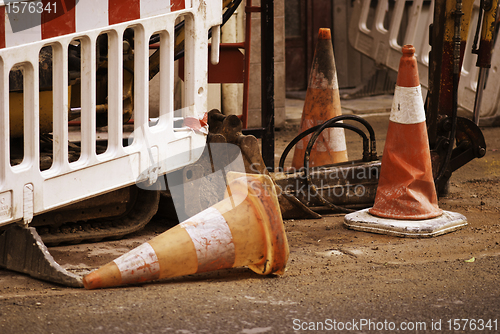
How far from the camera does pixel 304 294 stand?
2910 mm

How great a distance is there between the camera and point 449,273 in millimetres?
3227

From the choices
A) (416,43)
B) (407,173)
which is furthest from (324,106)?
(416,43)

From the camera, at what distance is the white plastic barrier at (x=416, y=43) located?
7.83 meters

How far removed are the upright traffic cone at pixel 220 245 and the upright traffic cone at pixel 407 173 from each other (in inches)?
45.6

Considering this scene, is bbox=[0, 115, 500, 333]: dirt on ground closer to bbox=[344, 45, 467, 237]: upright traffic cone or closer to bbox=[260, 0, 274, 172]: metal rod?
bbox=[344, 45, 467, 237]: upright traffic cone

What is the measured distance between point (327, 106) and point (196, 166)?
5.61ft

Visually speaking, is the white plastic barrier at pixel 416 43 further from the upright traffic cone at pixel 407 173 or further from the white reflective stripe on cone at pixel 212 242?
the white reflective stripe on cone at pixel 212 242

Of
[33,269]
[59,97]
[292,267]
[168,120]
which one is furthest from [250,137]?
[33,269]

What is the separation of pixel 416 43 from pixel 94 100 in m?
6.47

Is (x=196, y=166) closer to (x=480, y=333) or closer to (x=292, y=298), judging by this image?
(x=292, y=298)

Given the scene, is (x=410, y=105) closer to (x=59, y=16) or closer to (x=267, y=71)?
(x=267, y=71)

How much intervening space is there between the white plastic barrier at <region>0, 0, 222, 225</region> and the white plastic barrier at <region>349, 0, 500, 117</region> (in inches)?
184

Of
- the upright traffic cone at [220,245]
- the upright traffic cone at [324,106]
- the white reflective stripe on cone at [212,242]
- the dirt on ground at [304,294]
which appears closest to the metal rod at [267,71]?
the upright traffic cone at [324,106]

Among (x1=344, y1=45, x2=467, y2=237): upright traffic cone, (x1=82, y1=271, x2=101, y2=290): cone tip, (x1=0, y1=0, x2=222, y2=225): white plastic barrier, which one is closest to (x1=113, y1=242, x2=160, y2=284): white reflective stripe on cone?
(x1=82, y1=271, x2=101, y2=290): cone tip
